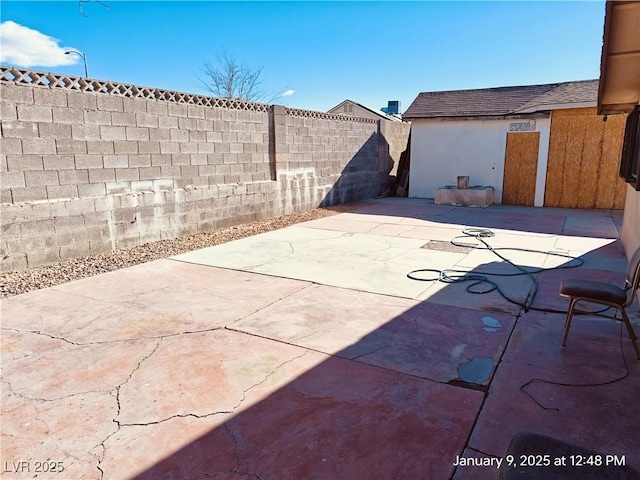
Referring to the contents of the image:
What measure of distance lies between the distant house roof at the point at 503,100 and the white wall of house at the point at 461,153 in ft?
0.91

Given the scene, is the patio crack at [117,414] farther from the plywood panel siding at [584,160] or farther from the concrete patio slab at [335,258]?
the plywood panel siding at [584,160]

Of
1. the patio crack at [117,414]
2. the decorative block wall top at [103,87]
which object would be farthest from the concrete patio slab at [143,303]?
the decorative block wall top at [103,87]

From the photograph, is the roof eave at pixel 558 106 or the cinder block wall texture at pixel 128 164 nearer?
the cinder block wall texture at pixel 128 164

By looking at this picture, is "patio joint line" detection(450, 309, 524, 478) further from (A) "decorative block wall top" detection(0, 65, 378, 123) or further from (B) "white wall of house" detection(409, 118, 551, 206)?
(B) "white wall of house" detection(409, 118, 551, 206)

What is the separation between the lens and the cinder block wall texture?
5.07 m

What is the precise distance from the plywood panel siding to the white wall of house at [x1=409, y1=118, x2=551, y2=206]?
0.26 m

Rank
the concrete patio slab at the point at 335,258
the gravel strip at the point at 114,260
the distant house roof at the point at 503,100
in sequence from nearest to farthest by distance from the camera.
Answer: the gravel strip at the point at 114,260, the concrete patio slab at the point at 335,258, the distant house roof at the point at 503,100

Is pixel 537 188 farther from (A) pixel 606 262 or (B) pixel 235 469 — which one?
(B) pixel 235 469

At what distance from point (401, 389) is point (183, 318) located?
2.14 meters

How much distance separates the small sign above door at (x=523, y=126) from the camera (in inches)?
451

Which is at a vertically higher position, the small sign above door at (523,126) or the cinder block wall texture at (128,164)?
the small sign above door at (523,126)

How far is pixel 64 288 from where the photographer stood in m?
4.73

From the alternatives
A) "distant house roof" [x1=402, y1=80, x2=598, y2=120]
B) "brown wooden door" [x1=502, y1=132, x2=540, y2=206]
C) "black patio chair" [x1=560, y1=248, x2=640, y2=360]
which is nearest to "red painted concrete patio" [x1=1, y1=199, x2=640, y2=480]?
"black patio chair" [x1=560, y1=248, x2=640, y2=360]

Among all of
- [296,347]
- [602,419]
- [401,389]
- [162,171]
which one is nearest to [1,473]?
[296,347]
